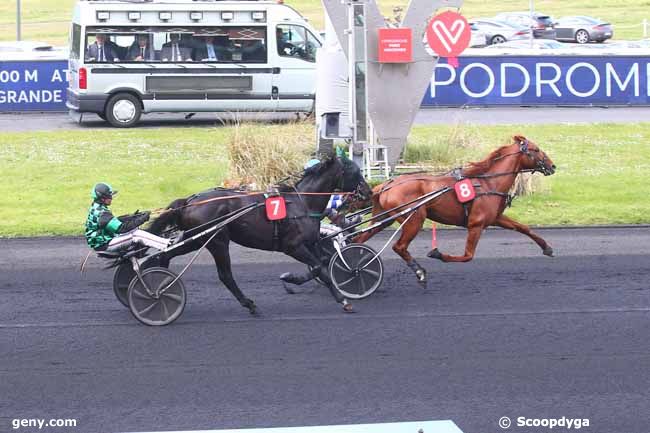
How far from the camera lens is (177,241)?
990cm

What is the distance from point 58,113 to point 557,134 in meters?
12.4

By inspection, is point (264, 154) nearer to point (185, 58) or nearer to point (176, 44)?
point (185, 58)

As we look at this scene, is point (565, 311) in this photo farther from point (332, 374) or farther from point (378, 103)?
point (378, 103)

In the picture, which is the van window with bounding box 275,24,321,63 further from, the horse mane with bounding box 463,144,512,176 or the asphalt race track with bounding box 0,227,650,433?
the horse mane with bounding box 463,144,512,176

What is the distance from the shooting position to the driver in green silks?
376 inches

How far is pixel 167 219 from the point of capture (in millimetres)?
10000

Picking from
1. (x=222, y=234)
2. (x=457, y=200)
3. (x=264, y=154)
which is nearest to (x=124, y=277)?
(x=222, y=234)

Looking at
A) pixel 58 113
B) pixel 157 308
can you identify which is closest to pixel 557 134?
pixel 58 113

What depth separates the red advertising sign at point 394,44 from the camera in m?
16.6

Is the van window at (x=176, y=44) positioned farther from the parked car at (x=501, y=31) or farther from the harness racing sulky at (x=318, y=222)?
the parked car at (x=501, y=31)

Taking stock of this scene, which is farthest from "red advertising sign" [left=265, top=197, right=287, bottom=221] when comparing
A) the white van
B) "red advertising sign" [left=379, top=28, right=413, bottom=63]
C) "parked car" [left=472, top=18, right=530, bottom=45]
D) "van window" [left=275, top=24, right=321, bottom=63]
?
"parked car" [left=472, top=18, right=530, bottom=45]

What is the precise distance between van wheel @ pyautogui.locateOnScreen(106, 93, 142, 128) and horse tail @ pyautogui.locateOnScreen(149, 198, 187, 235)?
1448 cm
